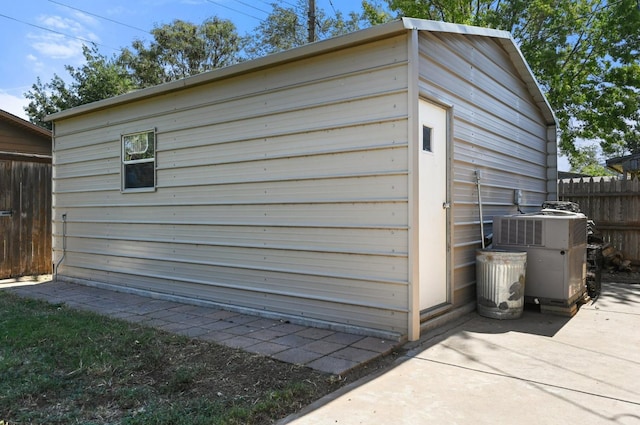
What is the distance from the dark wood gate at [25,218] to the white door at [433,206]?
7401 millimetres

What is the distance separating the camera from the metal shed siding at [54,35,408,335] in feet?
14.0

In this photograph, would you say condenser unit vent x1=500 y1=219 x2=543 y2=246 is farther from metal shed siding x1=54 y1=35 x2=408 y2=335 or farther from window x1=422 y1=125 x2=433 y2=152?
metal shed siding x1=54 y1=35 x2=408 y2=335

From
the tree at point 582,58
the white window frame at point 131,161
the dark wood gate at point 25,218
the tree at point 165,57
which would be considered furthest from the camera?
the tree at point 165,57

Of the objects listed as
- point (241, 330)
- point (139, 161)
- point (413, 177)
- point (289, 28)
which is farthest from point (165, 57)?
point (413, 177)

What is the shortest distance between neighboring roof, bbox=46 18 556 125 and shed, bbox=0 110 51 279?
4.74 ft

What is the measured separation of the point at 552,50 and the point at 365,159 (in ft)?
29.7

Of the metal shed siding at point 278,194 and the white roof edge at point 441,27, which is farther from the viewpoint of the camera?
the metal shed siding at point 278,194

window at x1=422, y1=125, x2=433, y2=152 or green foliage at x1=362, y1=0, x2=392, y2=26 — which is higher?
green foliage at x1=362, y1=0, x2=392, y2=26

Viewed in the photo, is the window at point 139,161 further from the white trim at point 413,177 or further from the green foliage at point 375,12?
the green foliage at point 375,12

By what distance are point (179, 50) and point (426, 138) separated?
836 inches

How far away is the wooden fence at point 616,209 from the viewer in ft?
26.9

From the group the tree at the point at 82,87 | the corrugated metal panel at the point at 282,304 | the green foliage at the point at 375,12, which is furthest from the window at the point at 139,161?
the tree at the point at 82,87

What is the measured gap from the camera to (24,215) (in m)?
8.34

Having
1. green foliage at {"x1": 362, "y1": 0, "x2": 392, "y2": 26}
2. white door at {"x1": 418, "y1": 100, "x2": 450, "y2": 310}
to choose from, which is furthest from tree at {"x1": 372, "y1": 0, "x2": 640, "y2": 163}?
white door at {"x1": 418, "y1": 100, "x2": 450, "y2": 310}
